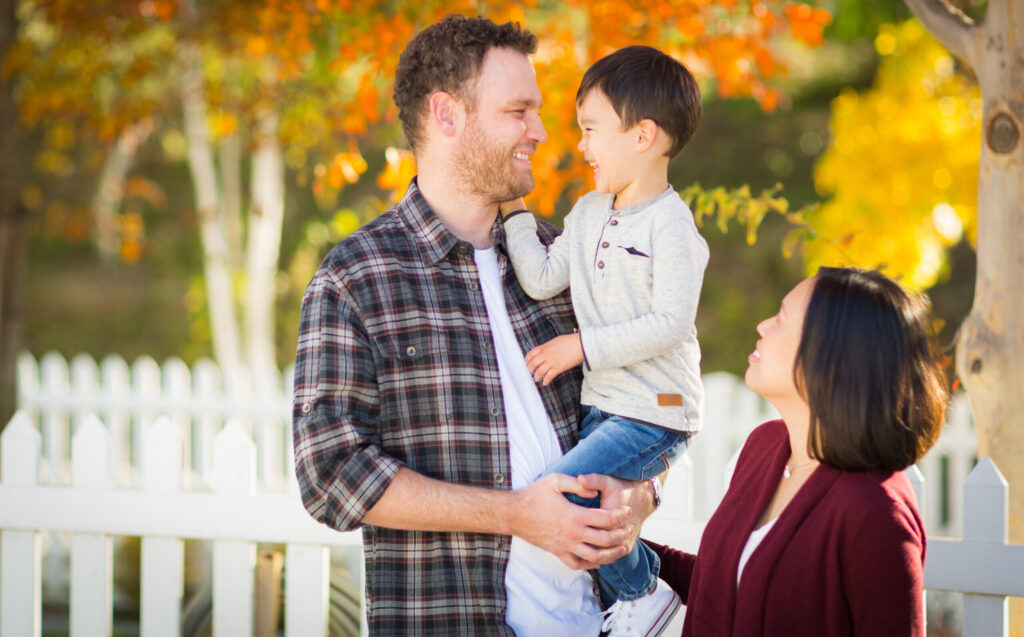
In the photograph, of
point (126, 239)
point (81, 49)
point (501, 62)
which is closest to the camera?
point (501, 62)

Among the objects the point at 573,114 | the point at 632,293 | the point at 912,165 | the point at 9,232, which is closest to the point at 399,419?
the point at 632,293

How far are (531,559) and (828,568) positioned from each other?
679 millimetres

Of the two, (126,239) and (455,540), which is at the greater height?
(126,239)

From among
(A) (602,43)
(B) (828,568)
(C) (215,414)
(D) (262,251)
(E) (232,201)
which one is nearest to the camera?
(B) (828,568)

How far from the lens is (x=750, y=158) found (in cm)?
1323

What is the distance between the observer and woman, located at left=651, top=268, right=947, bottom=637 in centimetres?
167

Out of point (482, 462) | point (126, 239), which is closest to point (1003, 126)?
point (482, 462)

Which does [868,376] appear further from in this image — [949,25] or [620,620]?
[949,25]

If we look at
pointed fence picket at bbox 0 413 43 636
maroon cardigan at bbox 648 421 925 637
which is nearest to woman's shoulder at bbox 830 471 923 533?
maroon cardigan at bbox 648 421 925 637

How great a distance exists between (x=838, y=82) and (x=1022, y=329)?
9843 mm

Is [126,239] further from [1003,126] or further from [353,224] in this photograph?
[1003,126]

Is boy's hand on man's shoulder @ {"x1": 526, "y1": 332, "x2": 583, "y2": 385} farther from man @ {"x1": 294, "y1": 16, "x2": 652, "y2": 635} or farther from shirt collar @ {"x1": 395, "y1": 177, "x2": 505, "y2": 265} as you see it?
shirt collar @ {"x1": 395, "y1": 177, "x2": 505, "y2": 265}

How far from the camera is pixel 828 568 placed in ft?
5.56

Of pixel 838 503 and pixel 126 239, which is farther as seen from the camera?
pixel 126 239
